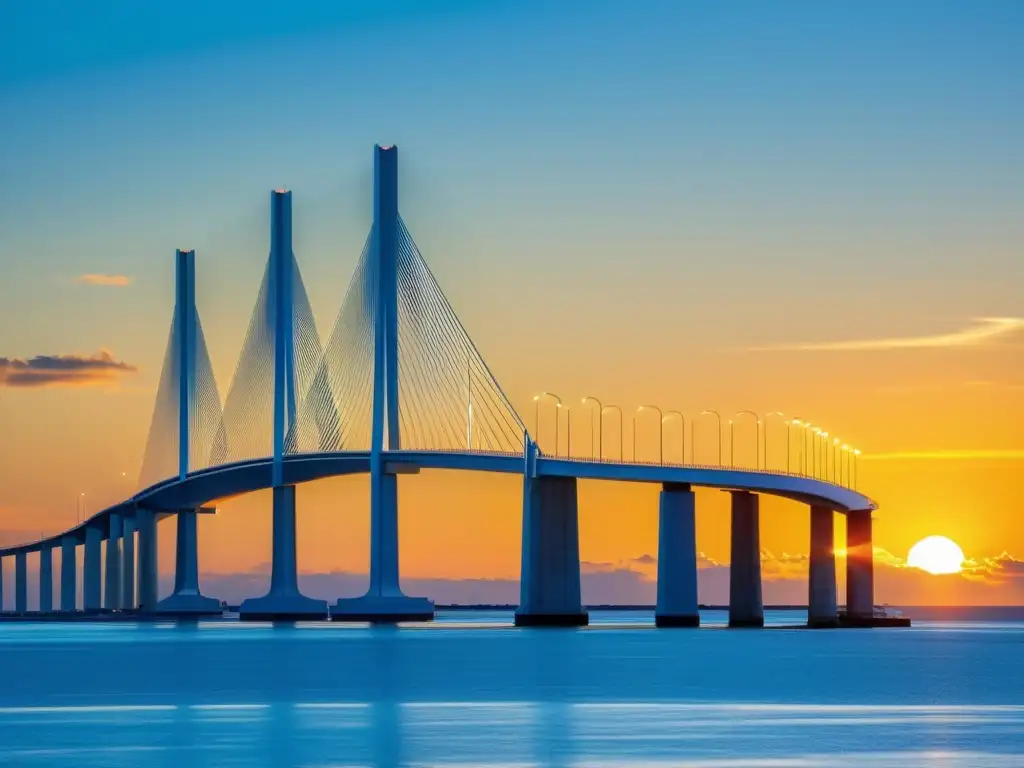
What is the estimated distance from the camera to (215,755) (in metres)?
31.0

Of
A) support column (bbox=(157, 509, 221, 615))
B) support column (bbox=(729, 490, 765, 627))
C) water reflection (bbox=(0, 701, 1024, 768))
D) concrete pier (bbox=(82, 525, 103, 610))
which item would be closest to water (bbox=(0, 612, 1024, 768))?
water reflection (bbox=(0, 701, 1024, 768))

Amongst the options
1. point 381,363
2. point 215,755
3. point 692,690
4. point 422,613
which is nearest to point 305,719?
point 215,755

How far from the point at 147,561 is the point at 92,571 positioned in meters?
13.9

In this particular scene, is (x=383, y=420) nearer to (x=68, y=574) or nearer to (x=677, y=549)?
(x=677, y=549)

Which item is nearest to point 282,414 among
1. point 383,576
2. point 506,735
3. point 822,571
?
point 383,576

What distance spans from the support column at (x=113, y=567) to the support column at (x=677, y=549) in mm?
47360

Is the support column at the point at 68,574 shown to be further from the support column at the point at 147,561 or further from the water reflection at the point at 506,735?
the water reflection at the point at 506,735

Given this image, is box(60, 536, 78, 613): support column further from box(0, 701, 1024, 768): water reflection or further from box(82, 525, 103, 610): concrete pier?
box(0, 701, 1024, 768): water reflection

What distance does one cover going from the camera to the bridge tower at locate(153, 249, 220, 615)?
109m

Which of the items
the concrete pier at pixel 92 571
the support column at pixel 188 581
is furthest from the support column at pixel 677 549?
the concrete pier at pixel 92 571

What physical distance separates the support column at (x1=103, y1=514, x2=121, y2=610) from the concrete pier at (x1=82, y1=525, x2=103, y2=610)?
173 cm

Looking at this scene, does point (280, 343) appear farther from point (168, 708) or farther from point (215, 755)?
point (215, 755)

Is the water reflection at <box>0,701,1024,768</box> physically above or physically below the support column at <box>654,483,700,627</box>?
below

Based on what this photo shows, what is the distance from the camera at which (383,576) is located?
9031 cm
